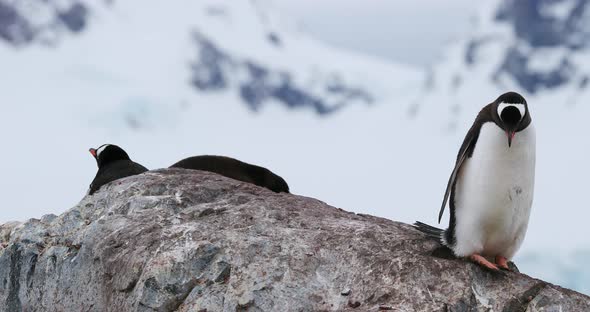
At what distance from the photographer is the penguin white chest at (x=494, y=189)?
7367 mm

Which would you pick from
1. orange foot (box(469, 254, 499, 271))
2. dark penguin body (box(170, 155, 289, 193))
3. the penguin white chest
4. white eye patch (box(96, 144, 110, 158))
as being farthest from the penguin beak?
white eye patch (box(96, 144, 110, 158))

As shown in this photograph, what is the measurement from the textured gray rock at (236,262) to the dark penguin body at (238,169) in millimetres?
2602

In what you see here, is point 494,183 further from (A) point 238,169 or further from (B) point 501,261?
(A) point 238,169

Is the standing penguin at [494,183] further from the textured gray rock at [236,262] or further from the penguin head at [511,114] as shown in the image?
the textured gray rock at [236,262]

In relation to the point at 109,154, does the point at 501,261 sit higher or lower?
lower

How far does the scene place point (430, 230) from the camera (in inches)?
313

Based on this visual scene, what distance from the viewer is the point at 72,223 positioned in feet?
29.4

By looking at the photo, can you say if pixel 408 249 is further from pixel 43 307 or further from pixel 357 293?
pixel 43 307

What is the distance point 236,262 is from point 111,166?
12.0ft

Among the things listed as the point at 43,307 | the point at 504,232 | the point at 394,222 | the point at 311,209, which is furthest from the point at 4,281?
the point at 504,232

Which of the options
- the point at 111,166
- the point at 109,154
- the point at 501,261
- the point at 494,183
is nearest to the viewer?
the point at 494,183

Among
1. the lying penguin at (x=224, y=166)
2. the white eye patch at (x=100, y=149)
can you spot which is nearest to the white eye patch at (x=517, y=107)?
the lying penguin at (x=224, y=166)

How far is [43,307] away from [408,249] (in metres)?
3.78

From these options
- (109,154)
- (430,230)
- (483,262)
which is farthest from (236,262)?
(109,154)
